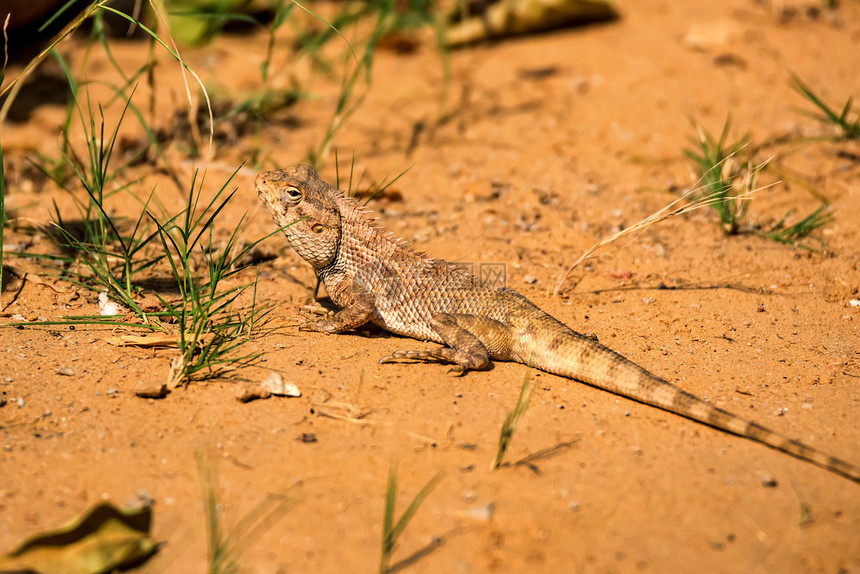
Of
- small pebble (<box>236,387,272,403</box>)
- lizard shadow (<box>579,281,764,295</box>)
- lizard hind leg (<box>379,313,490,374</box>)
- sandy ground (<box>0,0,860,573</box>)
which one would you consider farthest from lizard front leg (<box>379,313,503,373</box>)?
lizard shadow (<box>579,281,764,295</box>)

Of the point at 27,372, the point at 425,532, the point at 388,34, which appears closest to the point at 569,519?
the point at 425,532

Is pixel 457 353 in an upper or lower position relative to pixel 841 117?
lower

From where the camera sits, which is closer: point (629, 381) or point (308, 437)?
point (308, 437)

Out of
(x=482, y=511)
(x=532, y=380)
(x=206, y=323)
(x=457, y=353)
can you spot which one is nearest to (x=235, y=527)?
(x=482, y=511)

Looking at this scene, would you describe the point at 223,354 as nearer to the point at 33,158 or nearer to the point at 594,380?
the point at 594,380

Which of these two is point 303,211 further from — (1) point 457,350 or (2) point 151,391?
(2) point 151,391

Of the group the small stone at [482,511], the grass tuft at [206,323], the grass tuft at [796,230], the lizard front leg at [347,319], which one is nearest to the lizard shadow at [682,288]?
the grass tuft at [796,230]
